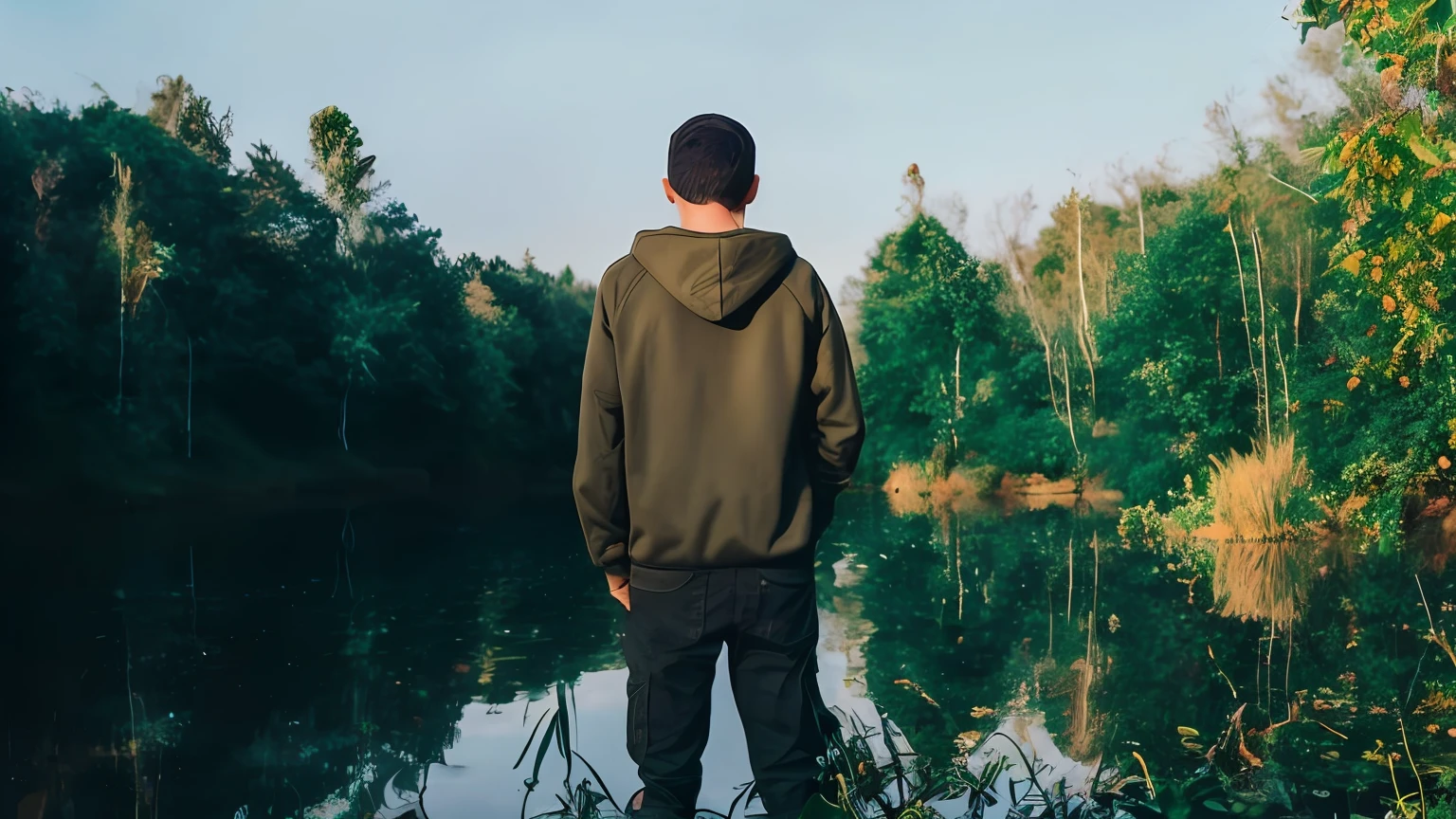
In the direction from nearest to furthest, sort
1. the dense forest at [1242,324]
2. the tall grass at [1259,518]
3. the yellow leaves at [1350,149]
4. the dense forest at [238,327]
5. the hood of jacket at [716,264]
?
the hood of jacket at [716,264]
the yellow leaves at [1350,149]
the dense forest at [1242,324]
the tall grass at [1259,518]
the dense forest at [238,327]

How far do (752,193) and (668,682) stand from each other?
1.39m

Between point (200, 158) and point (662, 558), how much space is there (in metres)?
37.9

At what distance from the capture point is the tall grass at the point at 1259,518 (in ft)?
39.8

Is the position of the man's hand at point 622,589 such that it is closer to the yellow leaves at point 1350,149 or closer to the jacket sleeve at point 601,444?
the jacket sleeve at point 601,444

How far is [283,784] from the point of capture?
495 centimetres

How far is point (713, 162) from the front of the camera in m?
3.37

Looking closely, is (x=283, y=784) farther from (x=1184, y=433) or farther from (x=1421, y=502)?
(x=1184, y=433)

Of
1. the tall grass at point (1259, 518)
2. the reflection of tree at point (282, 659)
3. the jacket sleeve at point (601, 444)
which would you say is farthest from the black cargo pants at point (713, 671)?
the tall grass at point (1259, 518)

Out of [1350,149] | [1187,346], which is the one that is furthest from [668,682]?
[1187,346]

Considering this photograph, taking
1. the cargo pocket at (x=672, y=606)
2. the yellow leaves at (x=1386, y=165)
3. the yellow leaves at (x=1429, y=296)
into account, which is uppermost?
the yellow leaves at (x=1429, y=296)

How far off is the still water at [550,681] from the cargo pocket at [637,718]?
87 centimetres

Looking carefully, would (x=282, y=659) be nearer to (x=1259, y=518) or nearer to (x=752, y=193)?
(x=752, y=193)

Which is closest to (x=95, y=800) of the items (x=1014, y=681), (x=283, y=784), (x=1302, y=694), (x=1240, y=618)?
(x=283, y=784)

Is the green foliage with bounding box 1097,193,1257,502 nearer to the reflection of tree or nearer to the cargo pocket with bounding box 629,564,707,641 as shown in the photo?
the reflection of tree
